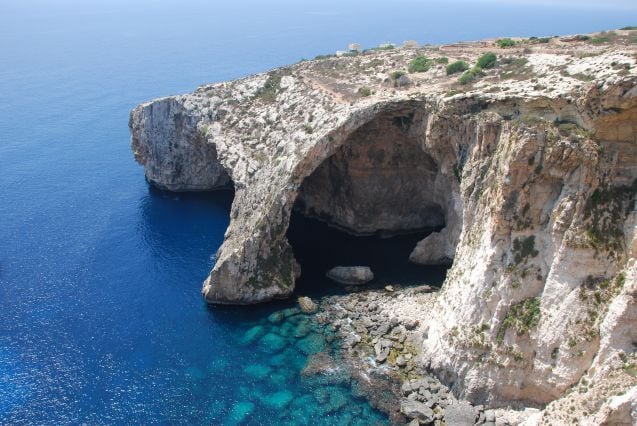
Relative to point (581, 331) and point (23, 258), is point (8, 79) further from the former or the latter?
point (581, 331)

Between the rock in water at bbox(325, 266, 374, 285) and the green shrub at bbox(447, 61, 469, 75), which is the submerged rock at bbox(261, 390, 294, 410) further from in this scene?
the green shrub at bbox(447, 61, 469, 75)

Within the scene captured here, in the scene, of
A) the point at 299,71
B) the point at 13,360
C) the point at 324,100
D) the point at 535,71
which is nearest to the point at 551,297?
the point at 535,71

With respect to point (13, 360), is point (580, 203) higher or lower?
higher

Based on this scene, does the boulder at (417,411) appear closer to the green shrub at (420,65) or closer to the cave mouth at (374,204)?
the cave mouth at (374,204)

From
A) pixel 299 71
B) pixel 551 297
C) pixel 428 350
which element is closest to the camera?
pixel 551 297

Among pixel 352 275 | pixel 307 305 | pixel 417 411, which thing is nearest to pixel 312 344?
pixel 307 305

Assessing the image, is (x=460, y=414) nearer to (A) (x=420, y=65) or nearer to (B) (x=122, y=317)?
(B) (x=122, y=317)
